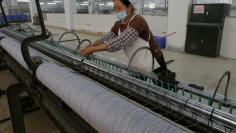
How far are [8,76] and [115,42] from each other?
7.80ft

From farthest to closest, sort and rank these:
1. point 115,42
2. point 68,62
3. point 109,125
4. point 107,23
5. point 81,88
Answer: point 107,23, point 68,62, point 115,42, point 81,88, point 109,125

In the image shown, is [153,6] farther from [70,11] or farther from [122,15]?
[122,15]

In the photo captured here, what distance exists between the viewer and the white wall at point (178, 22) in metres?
4.49

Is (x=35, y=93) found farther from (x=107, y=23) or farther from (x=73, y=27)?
(x=73, y=27)

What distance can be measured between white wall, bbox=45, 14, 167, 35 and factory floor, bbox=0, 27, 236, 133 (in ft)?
3.04

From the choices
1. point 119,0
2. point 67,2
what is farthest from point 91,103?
point 67,2

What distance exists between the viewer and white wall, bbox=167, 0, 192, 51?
177 inches

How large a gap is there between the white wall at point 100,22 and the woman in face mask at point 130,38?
385cm

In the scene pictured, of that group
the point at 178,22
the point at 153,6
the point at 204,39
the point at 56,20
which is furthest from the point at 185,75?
the point at 56,20

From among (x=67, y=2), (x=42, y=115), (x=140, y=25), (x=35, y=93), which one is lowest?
(x=42, y=115)

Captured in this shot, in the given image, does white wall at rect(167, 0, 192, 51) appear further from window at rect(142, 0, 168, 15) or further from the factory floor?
window at rect(142, 0, 168, 15)

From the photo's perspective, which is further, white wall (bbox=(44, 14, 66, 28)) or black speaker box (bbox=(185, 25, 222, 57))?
white wall (bbox=(44, 14, 66, 28))

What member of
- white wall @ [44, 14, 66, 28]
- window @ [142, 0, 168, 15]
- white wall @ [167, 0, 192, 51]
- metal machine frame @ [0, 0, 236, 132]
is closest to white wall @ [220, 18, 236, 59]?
white wall @ [167, 0, 192, 51]

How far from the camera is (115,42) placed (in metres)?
1.38
